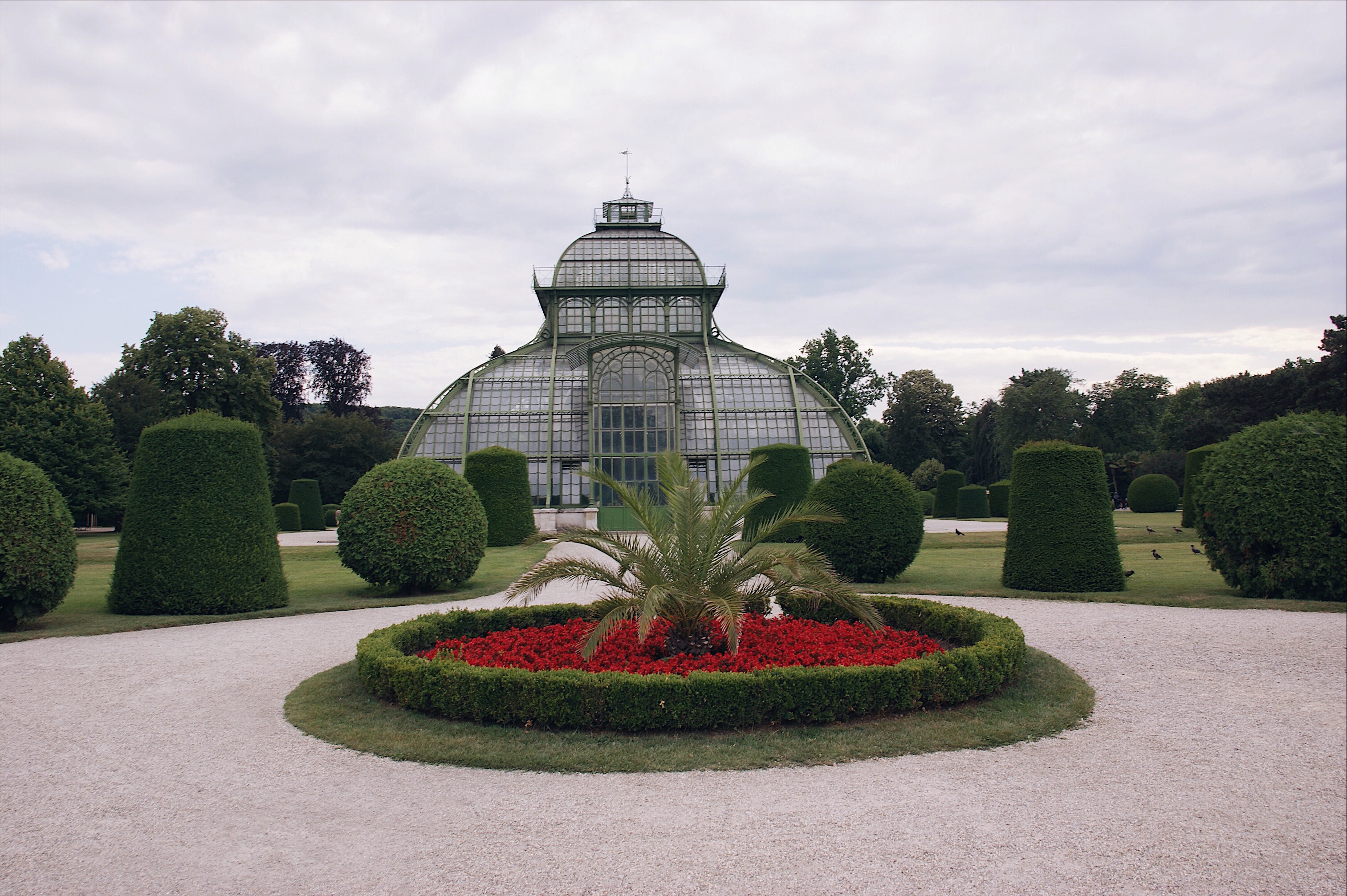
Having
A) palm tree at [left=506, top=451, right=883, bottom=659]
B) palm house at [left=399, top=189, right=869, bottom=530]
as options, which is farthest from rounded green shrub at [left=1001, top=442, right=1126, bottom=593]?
→ palm house at [left=399, top=189, right=869, bottom=530]

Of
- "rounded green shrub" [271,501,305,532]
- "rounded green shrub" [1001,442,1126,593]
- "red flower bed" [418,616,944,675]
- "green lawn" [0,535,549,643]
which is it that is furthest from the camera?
"rounded green shrub" [271,501,305,532]

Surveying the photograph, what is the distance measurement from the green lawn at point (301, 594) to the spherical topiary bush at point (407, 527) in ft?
1.62

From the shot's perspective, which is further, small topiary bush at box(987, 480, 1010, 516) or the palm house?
small topiary bush at box(987, 480, 1010, 516)

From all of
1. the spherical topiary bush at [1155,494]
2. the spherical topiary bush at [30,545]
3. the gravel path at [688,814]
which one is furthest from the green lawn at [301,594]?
the spherical topiary bush at [1155,494]

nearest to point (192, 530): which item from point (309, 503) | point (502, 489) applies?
point (502, 489)

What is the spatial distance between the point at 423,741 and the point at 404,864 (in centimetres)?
198

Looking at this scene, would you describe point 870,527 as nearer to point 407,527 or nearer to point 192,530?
point 407,527

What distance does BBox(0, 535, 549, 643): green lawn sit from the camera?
11.7 m

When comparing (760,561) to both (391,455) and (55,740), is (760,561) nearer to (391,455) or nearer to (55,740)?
(55,740)

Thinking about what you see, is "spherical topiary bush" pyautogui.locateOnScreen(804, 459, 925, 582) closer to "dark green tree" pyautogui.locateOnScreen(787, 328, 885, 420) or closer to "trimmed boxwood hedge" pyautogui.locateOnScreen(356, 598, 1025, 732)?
"trimmed boxwood hedge" pyautogui.locateOnScreen(356, 598, 1025, 732)

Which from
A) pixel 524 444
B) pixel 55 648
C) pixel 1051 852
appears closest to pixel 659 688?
pixel 1051 852

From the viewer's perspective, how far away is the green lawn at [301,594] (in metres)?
11.7

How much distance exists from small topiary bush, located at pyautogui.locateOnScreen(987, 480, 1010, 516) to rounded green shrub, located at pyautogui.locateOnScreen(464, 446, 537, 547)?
22.7 m

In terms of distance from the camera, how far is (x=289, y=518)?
36.5 meters
